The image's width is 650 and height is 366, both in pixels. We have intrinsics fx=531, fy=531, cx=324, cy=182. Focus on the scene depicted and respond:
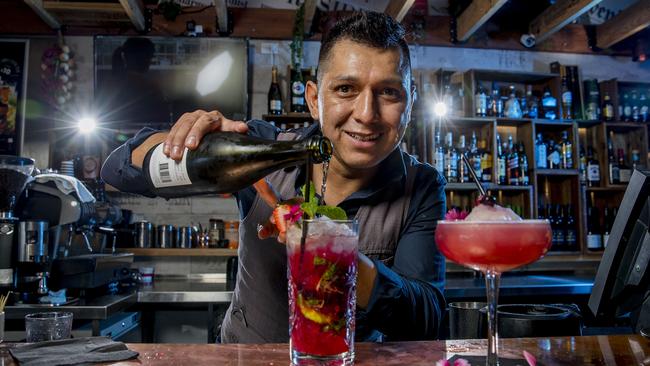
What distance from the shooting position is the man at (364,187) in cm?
123

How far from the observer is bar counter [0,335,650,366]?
3.29 feet

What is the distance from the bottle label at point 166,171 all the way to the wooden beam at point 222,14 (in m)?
3.07

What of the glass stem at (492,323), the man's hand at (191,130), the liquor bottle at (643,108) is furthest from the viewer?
the liquor bottle at (643,108)

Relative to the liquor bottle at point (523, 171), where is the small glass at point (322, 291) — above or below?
below

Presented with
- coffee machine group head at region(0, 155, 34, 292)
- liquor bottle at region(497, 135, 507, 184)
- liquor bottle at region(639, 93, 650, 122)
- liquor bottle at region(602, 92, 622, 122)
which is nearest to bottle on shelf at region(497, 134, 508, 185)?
liquor bottle at region(497, 135, 507, 184)

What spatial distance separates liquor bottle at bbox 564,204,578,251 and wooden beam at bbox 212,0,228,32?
3.47 metres

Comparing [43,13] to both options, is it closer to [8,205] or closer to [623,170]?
[8,205]

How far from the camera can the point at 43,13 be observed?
14.4 feet

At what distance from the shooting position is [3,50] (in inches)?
185

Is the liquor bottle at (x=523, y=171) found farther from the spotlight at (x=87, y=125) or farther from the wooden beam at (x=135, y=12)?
the spotlight at (x=87, y=125)

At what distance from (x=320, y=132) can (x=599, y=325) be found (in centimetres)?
272

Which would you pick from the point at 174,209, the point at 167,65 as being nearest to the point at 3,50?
the point at 167,65

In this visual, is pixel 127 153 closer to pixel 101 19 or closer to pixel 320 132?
pixel 320 132

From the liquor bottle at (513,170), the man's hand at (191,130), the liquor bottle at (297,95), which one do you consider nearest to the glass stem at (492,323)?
the man's hand at (191,130)
